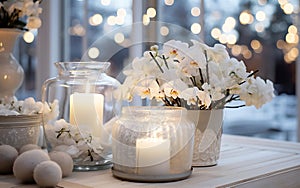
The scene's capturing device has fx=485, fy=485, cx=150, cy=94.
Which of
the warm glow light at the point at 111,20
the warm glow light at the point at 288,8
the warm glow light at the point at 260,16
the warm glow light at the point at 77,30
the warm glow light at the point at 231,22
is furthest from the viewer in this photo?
the warm glow light at the point at 77,30

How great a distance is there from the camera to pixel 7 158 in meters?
1.18

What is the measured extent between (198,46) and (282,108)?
3.61 ft

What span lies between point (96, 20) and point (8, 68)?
1.36m

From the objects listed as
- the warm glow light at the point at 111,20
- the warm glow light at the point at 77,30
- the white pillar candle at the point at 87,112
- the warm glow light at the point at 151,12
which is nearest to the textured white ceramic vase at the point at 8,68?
the white pillar candle at the point at 87,112

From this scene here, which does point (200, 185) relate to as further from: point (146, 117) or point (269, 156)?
point (269, 156)

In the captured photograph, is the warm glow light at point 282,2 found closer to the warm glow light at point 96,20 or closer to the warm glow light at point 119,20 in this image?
the warm glow light at point 119,20

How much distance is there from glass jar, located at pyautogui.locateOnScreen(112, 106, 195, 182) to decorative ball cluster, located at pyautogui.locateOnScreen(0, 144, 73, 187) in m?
0.13

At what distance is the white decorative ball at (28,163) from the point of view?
1.08 meters

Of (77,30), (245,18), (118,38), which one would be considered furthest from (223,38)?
(77,30)

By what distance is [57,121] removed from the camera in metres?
1.27

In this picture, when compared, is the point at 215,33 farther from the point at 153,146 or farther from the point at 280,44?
the point at 153,146

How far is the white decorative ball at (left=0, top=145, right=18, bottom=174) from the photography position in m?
1.18

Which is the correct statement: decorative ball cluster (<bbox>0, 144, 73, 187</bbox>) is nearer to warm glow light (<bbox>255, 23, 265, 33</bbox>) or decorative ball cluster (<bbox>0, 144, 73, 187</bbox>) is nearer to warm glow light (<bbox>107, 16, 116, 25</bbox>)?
warm glow light (<bbox>255, 23, 265, 33</bbox>)

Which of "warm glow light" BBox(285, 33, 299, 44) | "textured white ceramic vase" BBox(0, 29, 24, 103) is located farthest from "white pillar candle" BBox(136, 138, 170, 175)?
"warm glow light" BBox(285, 33, 299, 44)
